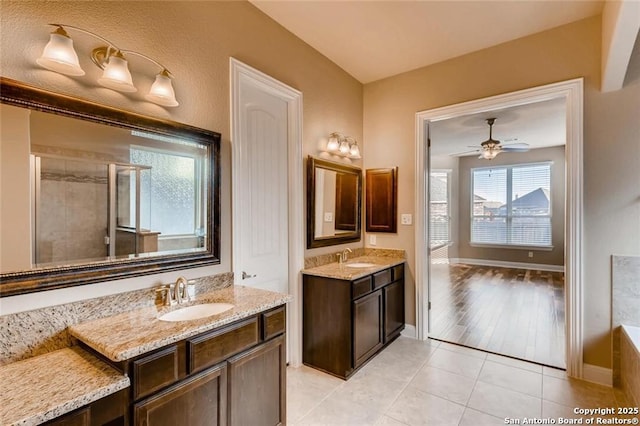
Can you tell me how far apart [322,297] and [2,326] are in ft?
6.56

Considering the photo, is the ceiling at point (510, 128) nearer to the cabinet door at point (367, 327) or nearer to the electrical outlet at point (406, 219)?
the electrical outlet at point (406, 219)

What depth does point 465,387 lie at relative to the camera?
240 centimetres

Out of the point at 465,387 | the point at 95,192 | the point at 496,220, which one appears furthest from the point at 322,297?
the point at 496,220

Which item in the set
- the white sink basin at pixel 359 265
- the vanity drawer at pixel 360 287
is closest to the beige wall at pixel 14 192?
the vanity drawer at pixel 360 287

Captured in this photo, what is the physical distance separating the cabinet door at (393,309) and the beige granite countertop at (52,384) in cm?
237

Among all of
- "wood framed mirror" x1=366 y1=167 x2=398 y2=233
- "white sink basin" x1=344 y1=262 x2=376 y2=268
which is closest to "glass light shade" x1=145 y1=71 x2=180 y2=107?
"white sink basin" x1=344 y1=262 x2=376 y2=268

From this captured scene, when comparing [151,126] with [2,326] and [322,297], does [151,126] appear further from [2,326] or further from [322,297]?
[322,297]

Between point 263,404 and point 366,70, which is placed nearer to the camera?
point 263,404

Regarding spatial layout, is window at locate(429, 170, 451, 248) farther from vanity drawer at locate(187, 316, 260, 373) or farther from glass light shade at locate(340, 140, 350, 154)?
vanity drawer at locate(187, 316, 260, 373)

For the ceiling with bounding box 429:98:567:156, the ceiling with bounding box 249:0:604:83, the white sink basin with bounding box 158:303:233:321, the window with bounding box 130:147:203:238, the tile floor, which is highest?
the ceiling with bounding box 249:0:604:83

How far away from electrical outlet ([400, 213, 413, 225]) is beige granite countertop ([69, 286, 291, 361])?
205 centimetres

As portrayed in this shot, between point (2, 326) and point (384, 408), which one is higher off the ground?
point (2, 326)

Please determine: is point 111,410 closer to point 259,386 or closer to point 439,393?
point 259,386

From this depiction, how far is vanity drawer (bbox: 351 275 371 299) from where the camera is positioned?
8.38 ft
